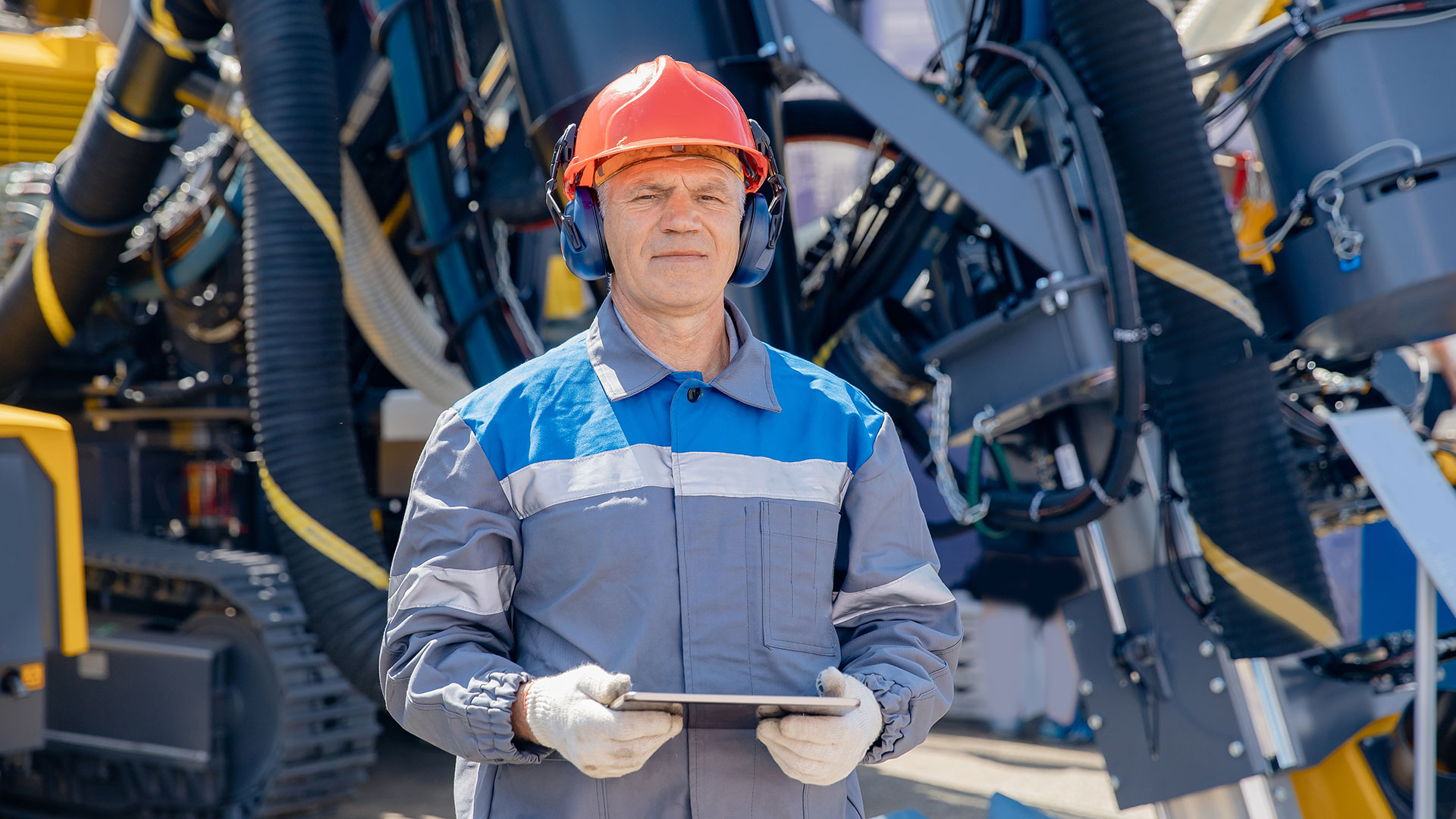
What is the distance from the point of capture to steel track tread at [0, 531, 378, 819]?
4332 mm

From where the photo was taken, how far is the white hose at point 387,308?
14.2 feet

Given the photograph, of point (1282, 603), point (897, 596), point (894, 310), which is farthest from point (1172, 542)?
point (897, 596)

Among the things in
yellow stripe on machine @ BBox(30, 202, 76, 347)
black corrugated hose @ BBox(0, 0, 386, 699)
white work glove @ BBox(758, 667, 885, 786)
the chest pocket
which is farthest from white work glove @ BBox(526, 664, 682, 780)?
yellow stripe on machine @ BBox(30, 202, 76, 347)

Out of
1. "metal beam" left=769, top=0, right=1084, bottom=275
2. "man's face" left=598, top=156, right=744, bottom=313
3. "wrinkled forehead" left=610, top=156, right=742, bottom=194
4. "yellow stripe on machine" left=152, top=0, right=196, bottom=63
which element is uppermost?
"yellow stripe on machine" left=152, top=0, right=196, bottom=63

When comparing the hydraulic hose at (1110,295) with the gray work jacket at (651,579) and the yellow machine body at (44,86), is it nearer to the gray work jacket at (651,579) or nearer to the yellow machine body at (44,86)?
the gray work jacket at (651,579)

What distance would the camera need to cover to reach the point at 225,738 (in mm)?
4566

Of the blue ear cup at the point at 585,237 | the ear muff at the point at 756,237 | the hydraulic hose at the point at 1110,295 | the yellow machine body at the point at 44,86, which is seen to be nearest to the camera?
the blue ear cup at the point at 585,237

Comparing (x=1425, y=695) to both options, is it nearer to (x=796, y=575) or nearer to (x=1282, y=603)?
(x=1282, y=603)

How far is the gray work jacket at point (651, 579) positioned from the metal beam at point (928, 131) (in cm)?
154

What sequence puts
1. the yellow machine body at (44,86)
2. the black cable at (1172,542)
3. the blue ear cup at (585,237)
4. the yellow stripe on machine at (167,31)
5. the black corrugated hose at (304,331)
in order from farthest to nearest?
1. the yellow machine body at (44,86)
2. the yellow stripe on machine at (167,31)
3. the black corrugated hose at (304,331)
4. the black cable at (1172,542)
5. the blue ear cup at (585,237)

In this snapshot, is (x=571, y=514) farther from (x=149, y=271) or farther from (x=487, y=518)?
(x=149, y=271)

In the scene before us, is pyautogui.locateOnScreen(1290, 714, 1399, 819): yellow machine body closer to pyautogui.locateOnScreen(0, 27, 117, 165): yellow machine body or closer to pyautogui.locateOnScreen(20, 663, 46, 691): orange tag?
pyautogui.locateOnScreen(20, 663, 46, 691): orange tag

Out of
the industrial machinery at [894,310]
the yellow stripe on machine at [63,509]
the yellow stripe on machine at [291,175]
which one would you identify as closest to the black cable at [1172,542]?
the industrial machinery at [894,310]

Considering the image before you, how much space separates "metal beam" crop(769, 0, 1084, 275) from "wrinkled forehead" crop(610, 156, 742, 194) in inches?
59.2
